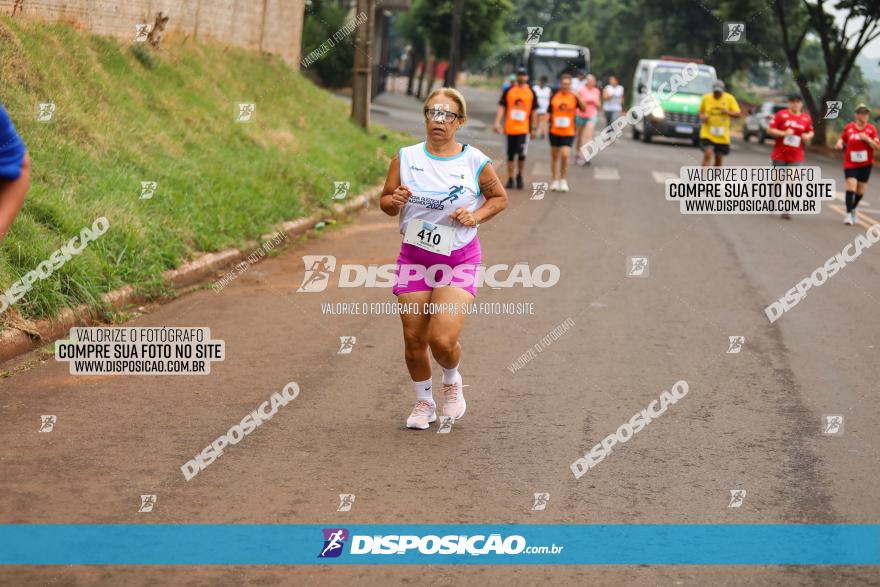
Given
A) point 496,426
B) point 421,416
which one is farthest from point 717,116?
point 421,416

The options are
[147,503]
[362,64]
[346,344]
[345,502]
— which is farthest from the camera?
[362,64]

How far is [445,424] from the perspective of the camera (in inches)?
282

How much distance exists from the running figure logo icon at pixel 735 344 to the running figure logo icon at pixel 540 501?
393 centimetres

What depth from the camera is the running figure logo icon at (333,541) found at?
5.04 meters

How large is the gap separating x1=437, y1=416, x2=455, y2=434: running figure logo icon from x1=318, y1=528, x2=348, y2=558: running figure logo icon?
5.98 ft

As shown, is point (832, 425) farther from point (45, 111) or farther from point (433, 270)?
point (45, 111)

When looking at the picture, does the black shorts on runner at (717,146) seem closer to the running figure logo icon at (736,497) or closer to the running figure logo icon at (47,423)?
the running figure logo icon at (736,497)

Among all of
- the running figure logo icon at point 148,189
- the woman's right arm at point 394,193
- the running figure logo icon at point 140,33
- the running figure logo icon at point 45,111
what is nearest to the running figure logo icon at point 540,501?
the woman's right arm at point 394,193

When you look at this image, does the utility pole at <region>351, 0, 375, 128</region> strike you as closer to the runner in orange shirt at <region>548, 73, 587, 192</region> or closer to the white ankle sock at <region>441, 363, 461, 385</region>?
the runner in orange shirt at <region>548, 73, 587, 192</region>

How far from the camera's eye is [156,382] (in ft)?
26.5

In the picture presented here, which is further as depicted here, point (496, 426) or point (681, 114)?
point (681, 114)

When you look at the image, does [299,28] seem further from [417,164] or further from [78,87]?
[417,164]

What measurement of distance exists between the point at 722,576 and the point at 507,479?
1.47 m

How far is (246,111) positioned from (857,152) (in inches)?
375
